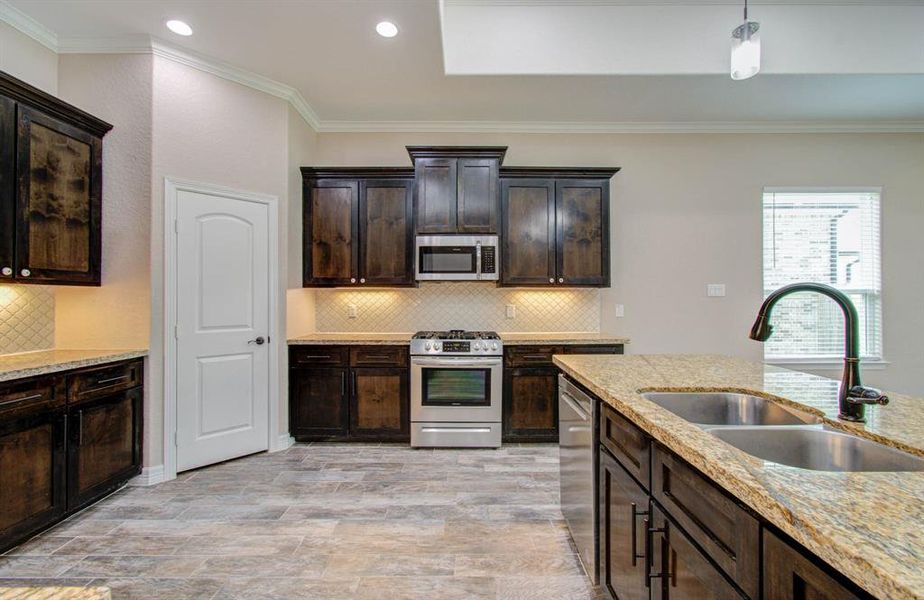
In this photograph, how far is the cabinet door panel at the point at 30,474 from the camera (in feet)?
6.92

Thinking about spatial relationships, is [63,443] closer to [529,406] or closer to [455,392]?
[455,392]

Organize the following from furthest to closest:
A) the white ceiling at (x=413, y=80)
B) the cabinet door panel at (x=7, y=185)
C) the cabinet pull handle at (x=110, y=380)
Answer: the white ceiling at (x=413, y=80) < the cabinet pull handle at (x=110, y=380) < the cabinet door panel at (x=7, y=185)

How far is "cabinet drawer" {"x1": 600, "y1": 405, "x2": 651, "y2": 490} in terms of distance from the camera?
1390mm

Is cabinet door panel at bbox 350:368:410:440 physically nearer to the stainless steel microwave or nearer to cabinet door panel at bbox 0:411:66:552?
the stainless steel microwave

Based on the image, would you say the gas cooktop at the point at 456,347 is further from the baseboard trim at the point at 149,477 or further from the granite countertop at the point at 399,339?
the baseboard trim at the point at 149,477

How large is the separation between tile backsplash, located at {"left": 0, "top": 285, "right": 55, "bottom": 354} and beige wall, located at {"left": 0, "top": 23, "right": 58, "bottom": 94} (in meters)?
1.42

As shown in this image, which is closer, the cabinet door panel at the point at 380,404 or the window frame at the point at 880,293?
the cabinet door panel at the point at 380,404

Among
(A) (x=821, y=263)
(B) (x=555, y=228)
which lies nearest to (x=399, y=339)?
(B) (x=555, y=228)

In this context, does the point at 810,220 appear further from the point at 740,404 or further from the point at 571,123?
the point at 740,404

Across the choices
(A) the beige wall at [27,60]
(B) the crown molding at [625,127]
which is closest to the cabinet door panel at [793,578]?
(B) the crown molding at [625,127]

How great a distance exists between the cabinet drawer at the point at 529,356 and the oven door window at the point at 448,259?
2.68 feet

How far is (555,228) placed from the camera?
405cm

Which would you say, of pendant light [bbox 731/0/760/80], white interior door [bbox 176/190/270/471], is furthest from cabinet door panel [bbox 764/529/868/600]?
white interior door [bbox 176/190/270/471]

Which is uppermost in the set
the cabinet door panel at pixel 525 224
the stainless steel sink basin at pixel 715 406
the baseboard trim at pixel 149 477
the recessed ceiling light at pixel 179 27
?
the recessed ceiling light at pixel 179 27
